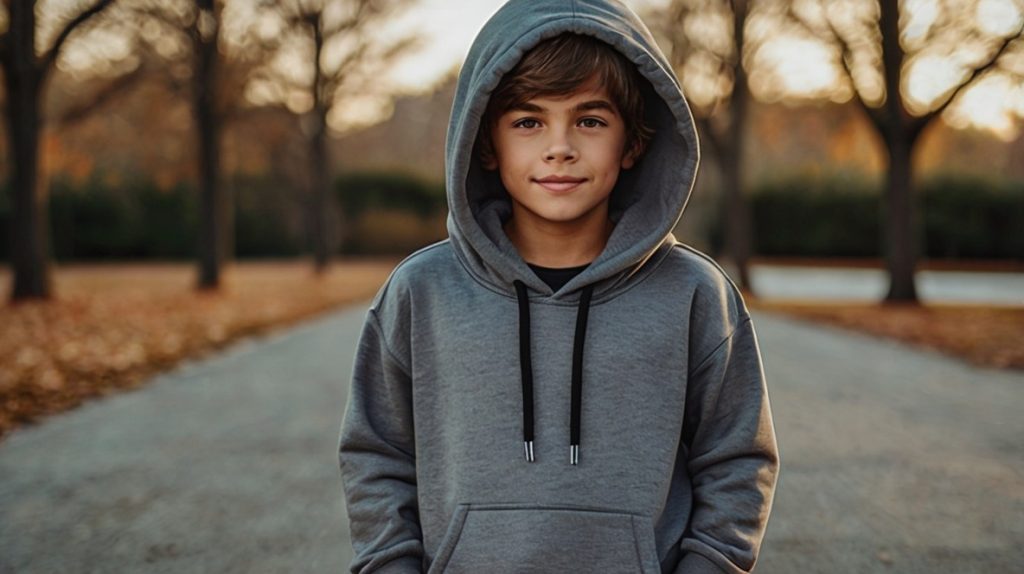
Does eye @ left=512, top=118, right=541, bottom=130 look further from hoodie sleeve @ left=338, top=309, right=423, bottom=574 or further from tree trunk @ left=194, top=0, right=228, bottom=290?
tree trunk @ left=194, top=0, right=228, bottom=290

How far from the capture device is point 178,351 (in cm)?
846

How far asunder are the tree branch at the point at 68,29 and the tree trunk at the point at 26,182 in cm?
17

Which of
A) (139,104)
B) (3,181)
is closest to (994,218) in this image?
(139,104)

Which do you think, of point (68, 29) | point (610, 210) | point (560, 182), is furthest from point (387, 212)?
point (560, 182)

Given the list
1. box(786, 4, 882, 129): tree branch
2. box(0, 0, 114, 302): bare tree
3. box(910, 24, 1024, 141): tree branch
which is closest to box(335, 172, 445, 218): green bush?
box(0, 0, 114, 302): bare tree

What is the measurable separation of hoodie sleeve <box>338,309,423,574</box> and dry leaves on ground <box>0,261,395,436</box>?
4.35m

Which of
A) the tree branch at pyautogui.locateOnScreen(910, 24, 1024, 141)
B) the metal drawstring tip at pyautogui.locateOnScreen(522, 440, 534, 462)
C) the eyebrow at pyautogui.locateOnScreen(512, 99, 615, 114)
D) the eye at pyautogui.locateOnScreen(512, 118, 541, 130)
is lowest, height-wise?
the metal drawstring tip at pyautogui.locateOnScreen(522, 440, 534, 462)

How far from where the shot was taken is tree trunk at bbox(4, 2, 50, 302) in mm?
12867

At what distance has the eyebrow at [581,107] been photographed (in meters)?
1.75

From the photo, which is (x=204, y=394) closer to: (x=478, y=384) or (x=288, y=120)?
(x=478, y=384)

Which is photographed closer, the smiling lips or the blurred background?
the smiling lips

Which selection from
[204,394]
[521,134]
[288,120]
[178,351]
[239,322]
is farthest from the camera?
[288,120]

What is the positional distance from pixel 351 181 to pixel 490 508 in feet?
96.5

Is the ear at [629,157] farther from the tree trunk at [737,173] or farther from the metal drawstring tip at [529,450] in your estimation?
the tree trunk at [737,173]
